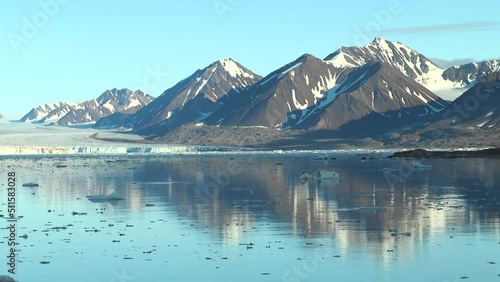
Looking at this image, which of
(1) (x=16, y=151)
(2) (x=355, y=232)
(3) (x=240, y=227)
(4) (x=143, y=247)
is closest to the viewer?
(4) (x=143, y=247)

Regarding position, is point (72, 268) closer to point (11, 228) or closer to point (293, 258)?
point (293, 258)

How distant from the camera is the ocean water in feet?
80.4

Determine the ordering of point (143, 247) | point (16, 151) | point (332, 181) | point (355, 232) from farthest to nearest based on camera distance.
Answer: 1. point (16, 151)
2. point (332, 181)
3. point (355, 232)
4. point (143, 247)

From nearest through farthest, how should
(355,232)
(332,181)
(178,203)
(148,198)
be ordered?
(355,232), (178,203), (148,198), (332,181)

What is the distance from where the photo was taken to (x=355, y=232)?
1249 inches

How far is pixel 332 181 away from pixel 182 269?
39.6m

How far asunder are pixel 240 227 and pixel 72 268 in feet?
33.5

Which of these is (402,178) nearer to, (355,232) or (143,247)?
(355,232)

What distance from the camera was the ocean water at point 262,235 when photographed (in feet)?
80.4

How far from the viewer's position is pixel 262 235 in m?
31.8

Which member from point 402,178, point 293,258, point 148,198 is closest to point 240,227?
point 293,258

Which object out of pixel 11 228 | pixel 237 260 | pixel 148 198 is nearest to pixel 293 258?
pixel 237 260

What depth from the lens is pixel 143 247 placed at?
29.3 meters

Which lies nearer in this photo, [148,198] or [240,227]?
[240,227]
